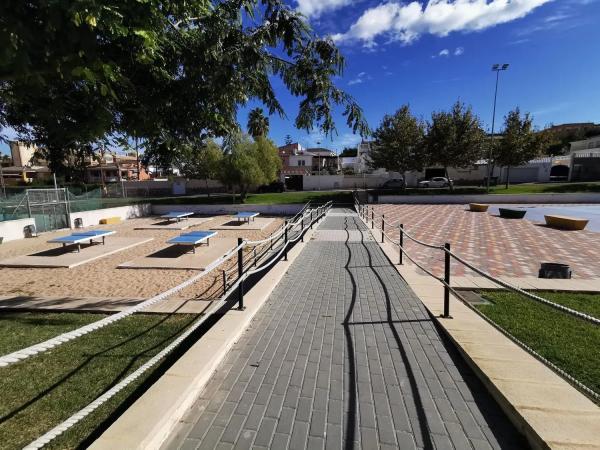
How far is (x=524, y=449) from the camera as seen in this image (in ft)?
7.74

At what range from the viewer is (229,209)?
96.9 feet

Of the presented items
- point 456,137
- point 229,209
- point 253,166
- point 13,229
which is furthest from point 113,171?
point 456,137

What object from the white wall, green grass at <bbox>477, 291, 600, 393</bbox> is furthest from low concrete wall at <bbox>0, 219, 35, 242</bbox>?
the white wall

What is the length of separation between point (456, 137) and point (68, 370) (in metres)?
34.9

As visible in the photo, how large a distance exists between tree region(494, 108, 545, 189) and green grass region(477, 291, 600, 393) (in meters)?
32.9

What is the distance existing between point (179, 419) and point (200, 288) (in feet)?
20.2

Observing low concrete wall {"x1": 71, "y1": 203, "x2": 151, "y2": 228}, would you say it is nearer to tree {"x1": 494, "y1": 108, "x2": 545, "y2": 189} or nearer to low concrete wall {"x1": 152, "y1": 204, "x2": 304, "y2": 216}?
low concrete wall {"x1": 152, "y1": 204, "x2": 304, "y2": 216}

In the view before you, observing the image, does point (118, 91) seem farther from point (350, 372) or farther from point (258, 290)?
point (350, 372)

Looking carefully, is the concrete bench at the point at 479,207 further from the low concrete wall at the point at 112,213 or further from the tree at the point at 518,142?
the low concrete wall at the point at 112,213

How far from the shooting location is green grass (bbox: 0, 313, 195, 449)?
2977mm

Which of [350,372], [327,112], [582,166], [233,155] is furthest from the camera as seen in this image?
[582,166]

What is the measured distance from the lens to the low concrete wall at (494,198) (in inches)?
1121

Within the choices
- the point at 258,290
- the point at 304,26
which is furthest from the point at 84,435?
the point at 304,26

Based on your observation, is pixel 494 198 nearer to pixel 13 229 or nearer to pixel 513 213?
pixel 513 213
